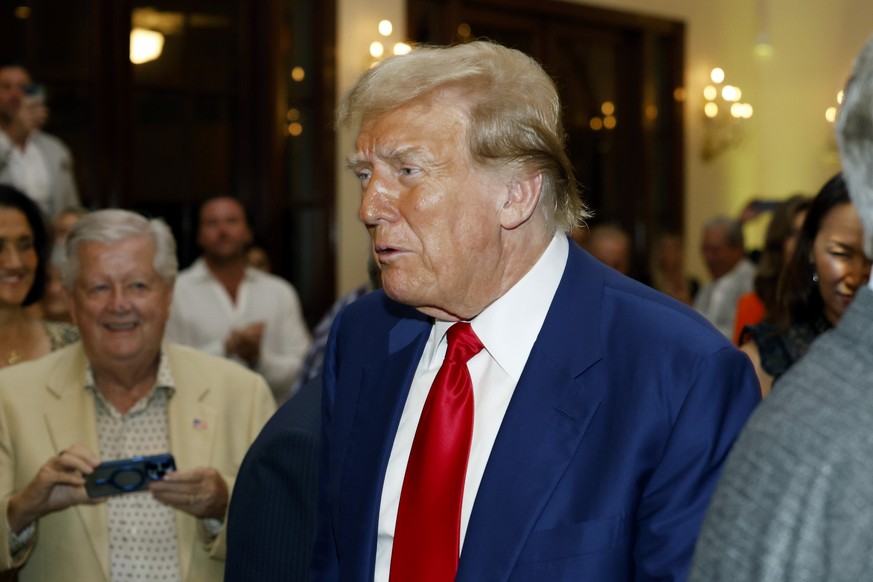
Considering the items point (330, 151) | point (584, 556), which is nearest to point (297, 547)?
point (584, 556)

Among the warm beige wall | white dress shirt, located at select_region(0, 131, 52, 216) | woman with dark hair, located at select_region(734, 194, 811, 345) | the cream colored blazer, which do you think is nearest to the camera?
the cream colored blazer

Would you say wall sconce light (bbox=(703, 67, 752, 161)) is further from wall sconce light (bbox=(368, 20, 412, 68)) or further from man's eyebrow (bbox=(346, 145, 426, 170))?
man's eyebrow (bbox=(346, 145, 426, 170))

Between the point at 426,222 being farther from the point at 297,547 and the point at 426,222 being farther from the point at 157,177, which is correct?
the point at 157,177

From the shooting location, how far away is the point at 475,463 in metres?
1.64

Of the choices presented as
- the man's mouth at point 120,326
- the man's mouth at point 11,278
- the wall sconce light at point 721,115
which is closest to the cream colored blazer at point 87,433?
the man's mouth at point 120,326

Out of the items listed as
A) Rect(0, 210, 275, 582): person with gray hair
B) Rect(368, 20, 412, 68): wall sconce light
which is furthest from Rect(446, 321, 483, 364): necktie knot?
Rect(368, 20, 412, 68): wall sconce light

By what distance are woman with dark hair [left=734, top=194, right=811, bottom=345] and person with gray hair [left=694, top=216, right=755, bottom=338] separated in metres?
0.53

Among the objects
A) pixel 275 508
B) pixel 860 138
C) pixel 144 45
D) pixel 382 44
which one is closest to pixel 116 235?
pixel 275 508

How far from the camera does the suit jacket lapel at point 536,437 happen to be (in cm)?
152

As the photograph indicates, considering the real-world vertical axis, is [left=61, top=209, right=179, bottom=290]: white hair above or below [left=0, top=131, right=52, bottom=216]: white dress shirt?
→ below

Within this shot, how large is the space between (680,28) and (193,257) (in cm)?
550

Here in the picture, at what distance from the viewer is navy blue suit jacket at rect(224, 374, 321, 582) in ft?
6.17

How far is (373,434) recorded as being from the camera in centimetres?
178

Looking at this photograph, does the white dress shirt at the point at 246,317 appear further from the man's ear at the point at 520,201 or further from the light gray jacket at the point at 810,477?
the light gray jacket at the point at 810,477
